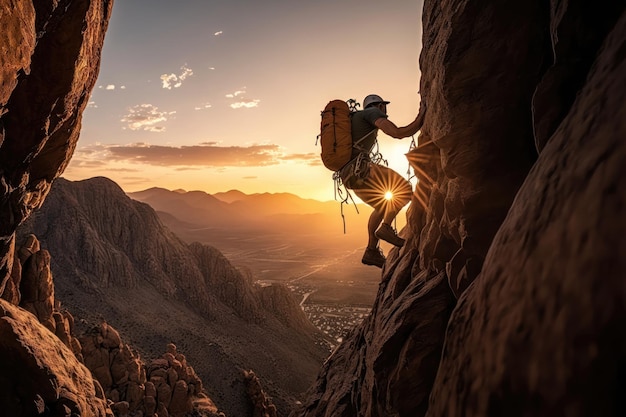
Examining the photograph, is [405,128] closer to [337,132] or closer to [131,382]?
[337,132]

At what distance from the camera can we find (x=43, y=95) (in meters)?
6.94

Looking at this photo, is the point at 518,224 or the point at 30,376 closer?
the point at 518,224

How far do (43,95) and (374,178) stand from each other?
742 cm

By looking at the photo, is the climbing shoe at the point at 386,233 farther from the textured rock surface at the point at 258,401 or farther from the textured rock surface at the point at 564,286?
the textured rock surface at the point at 258,401

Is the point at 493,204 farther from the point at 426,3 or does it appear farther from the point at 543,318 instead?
the point at 426,3

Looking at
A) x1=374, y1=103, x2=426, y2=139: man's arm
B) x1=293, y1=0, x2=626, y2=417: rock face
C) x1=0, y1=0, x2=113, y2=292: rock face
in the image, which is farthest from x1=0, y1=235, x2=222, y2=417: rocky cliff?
x1=374, y1=103, x2=426, y2=139: man's arm

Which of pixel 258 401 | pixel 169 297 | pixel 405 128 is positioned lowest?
pixel 258 401

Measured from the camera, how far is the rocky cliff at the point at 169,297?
133ft

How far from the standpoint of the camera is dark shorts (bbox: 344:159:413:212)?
6.85 m

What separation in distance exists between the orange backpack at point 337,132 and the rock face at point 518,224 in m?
1.57

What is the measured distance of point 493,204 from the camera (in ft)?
13.7

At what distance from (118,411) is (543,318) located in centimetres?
2358

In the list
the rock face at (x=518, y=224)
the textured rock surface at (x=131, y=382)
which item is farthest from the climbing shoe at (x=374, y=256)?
the textured rock surface at (x=131, y=382)

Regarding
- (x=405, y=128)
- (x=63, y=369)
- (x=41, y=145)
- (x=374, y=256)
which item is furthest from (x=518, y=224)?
(x=63, y=369)
